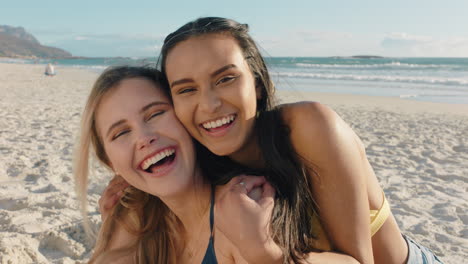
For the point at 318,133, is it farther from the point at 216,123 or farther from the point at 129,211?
the point at 129,211

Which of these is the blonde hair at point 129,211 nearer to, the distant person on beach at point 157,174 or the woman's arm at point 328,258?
the distant person on beach at point 157,174

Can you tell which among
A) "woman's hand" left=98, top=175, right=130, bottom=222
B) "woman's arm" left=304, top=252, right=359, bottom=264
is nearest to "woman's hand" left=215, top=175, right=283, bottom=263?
"woman's arm" left=304, top=252, right=359, bottom=264

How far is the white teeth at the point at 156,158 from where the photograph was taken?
6.88ft

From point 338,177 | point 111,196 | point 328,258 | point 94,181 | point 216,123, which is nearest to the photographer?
point 328,258

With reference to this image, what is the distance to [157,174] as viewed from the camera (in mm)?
2090

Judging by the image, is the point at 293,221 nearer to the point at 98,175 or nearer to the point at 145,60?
the point at 145,60

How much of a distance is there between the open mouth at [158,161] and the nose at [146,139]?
8 centimetres

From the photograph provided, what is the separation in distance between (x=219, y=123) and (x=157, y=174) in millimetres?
444

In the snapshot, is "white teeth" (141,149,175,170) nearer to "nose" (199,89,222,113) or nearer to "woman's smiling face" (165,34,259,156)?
"woman's smiling face" (165,34,259,156)

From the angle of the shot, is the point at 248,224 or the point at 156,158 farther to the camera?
the point at 156,158

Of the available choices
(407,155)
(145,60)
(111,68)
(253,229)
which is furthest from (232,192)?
(407,155)

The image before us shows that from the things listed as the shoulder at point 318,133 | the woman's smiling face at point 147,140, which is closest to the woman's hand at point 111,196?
the woman's smiling face at point 147,140

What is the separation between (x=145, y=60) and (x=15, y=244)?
1775 millimetres

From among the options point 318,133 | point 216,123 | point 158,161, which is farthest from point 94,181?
point 318,133
